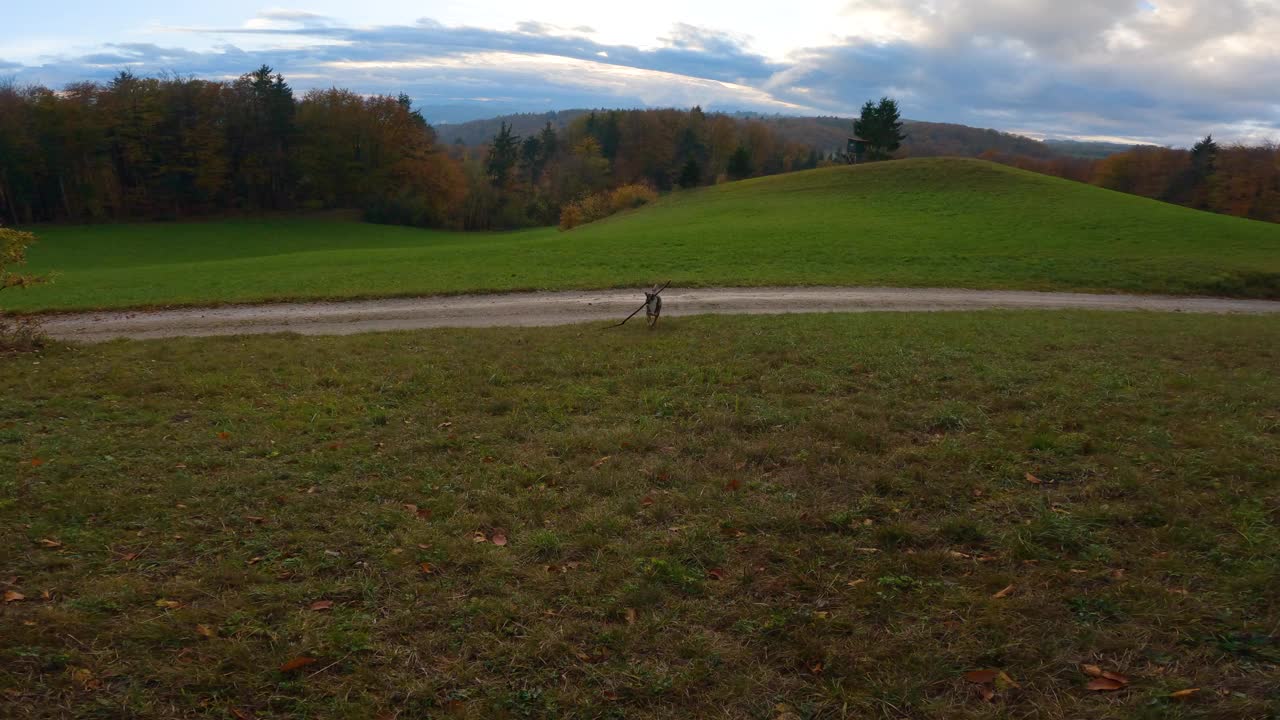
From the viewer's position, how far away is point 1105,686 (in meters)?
4.17

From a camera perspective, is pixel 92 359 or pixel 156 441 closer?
pixel 156 441

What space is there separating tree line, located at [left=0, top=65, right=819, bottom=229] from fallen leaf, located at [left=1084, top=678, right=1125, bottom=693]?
73.2 metres

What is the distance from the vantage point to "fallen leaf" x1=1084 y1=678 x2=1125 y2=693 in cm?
415

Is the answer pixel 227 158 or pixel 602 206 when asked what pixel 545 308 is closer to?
pixel 602 206

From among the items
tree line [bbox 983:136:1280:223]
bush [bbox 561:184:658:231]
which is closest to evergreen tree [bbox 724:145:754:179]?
bush [bbox 561:184:658:231]

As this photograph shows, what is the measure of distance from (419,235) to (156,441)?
60.7m

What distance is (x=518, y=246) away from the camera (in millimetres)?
34062

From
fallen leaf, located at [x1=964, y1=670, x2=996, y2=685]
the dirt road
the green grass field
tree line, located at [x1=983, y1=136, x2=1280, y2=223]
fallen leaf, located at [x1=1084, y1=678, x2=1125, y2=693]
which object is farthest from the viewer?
tree line, located at [x1=983, y1=136, x2=1280, y2=223]

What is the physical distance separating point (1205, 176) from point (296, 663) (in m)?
89.3

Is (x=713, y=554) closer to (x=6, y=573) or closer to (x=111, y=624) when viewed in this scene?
(x=111, y=624)

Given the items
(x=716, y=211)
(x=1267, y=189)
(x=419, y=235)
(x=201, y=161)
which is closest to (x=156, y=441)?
(x=716, y=211)

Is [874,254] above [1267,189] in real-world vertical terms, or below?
below

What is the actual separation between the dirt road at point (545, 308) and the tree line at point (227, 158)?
2135 inches

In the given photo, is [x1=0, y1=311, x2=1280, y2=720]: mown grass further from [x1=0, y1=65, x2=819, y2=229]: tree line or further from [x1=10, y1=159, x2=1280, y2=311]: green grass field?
[x1=0, y1=65, x2=819, y2=229]: tree line
